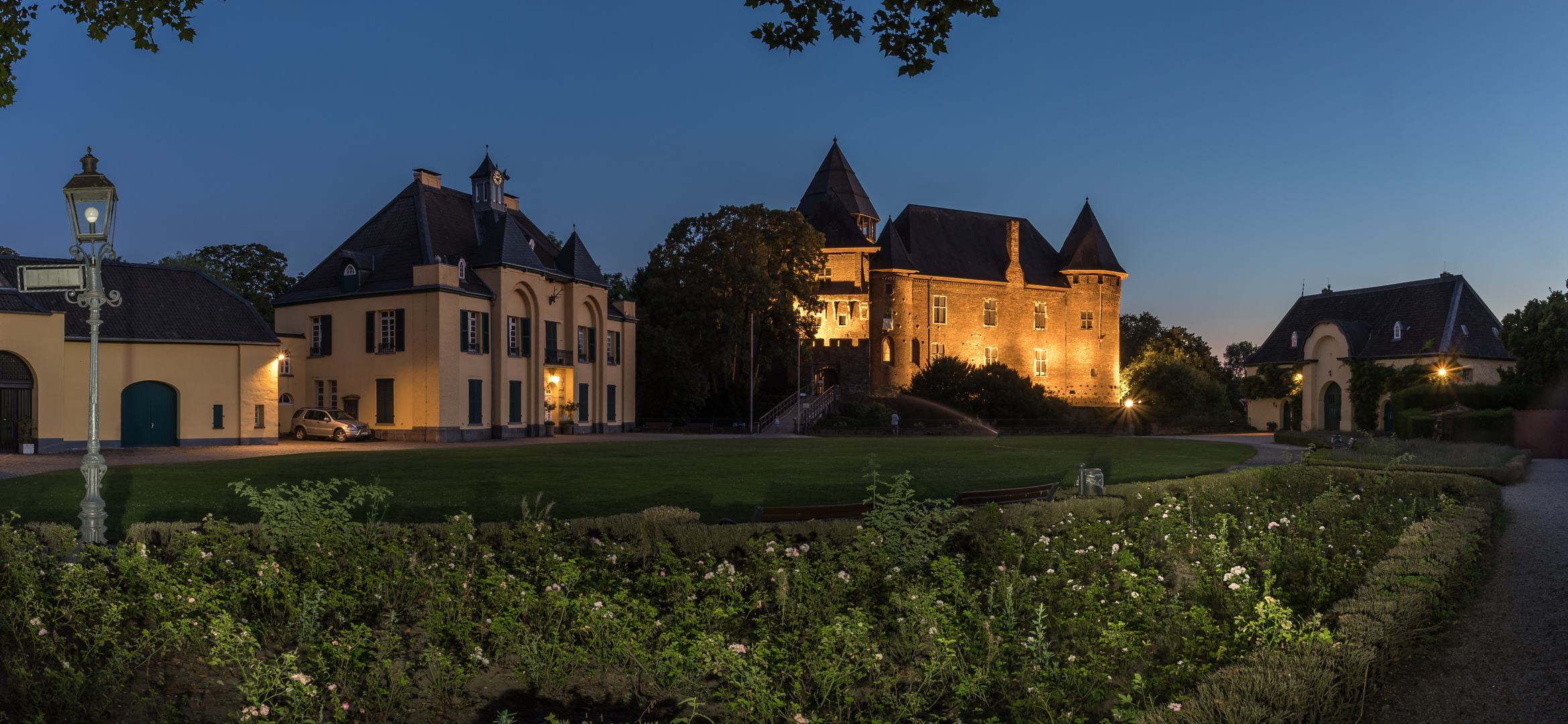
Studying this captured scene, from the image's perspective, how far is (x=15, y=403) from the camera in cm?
3111

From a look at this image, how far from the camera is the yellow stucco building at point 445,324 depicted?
4053cm

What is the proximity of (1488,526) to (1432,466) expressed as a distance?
8.83m

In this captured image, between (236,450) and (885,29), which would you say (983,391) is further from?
(885,29)

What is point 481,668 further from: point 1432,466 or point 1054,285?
point 1054,285

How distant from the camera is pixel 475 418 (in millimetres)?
41938

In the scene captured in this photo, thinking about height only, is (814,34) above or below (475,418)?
above

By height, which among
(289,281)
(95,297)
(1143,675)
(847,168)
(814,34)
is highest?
(847,168)

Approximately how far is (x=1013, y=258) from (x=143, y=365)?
56.0 metres

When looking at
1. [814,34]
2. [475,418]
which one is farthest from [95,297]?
[475,418]

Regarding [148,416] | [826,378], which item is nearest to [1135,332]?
[826,378]

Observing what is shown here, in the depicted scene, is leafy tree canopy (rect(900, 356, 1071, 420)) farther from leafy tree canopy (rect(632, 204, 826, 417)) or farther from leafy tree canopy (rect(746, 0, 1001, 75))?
leafy tree canopy (rect(746, 0, 1001, 75))

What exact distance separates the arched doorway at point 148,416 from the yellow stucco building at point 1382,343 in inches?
2083

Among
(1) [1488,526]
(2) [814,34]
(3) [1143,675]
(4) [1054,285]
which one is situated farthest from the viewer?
(4) [1054,285]

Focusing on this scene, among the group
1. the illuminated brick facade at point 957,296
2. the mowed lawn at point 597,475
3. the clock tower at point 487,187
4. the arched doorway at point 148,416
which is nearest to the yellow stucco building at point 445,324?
the clock tower at point 487,187
